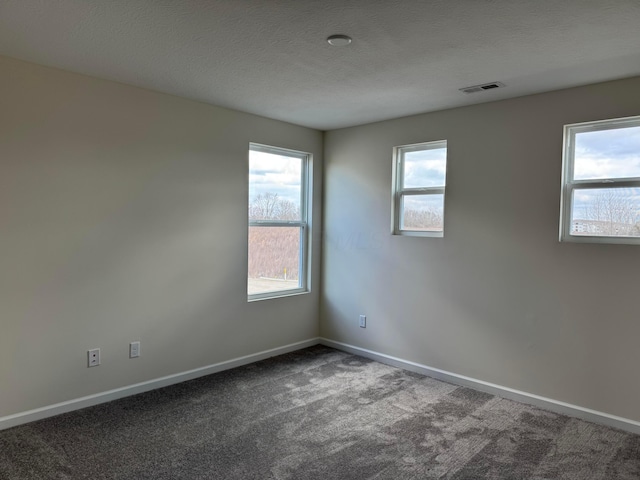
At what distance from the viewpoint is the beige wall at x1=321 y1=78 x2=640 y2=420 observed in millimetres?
2994

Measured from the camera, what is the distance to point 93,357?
3.16 meters

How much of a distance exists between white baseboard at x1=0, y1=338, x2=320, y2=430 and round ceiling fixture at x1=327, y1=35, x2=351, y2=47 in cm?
289

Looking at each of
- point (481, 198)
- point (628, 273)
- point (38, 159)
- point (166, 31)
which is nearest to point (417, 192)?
point (481, 198)

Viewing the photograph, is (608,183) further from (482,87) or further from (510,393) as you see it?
(510,393)

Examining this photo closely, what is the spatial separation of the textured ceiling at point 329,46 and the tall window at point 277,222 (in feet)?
3.33

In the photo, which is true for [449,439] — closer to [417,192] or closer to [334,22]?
[417,192]

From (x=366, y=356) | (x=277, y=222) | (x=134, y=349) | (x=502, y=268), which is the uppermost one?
(x=277, y=222)

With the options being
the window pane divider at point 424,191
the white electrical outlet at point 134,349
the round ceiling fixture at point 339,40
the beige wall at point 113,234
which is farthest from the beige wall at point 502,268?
the white electrical outlet at point 134,349

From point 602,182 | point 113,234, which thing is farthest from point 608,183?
point 113,234

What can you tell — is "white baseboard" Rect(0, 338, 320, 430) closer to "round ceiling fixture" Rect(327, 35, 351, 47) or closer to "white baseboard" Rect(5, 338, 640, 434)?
"white baseboard" Rect(5, 338, 640, 434)

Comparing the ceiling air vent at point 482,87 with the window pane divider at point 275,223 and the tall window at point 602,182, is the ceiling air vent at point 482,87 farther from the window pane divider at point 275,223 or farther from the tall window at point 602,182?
the window pane divider at point 275,223

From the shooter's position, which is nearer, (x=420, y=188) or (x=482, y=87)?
(x=482, y=87)

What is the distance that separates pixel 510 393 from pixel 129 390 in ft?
9.95

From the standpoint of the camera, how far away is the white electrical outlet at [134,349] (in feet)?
11.1
